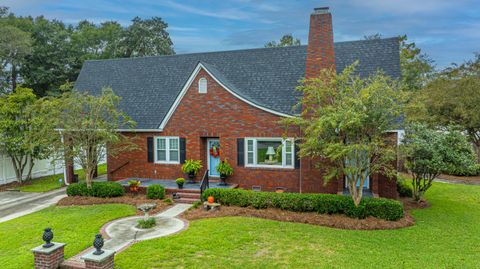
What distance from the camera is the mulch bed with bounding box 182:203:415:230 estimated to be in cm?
1085

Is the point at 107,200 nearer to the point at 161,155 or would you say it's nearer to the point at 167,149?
the point at 161,155

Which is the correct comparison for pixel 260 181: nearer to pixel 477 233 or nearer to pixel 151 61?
pixel 477 233

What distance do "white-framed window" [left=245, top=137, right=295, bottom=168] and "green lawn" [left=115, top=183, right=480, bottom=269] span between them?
4.41 meters

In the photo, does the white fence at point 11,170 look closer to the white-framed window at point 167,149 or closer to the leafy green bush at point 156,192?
the white-framed window at point 167,149

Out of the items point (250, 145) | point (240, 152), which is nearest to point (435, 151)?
point (250, 145)

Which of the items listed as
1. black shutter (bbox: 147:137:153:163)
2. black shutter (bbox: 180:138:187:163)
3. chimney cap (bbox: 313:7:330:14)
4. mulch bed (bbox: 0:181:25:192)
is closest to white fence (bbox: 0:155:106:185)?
mulch bed (bbox: 0:181:25:192)

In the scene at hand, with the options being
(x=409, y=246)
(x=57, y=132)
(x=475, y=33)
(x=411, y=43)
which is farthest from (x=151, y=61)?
(x=411, y=43)

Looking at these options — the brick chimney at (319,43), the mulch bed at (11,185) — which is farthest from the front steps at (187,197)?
the mulch bed at (11,185)

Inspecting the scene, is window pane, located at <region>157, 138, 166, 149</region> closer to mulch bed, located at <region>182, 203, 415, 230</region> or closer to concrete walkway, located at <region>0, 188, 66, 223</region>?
concrete walkway, located at <region>0, 188, 66, 223</region>

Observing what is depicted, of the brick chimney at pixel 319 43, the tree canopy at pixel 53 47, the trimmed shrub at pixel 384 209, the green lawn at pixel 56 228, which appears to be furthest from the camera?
the tree canopy at pixel 53 47

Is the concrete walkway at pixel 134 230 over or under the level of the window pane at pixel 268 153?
under

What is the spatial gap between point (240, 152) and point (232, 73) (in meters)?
5.13

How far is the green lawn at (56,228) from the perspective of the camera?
8.77m

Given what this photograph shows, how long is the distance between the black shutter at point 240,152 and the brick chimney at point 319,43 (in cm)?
428
